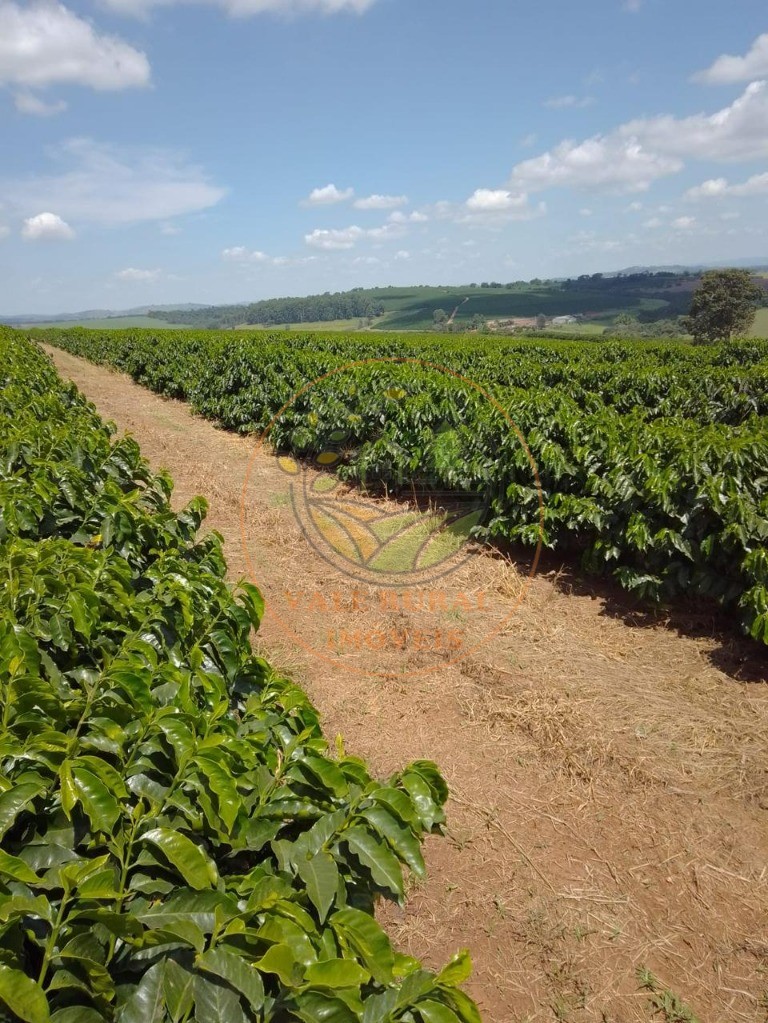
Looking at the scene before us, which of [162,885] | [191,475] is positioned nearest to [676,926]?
[162,885]

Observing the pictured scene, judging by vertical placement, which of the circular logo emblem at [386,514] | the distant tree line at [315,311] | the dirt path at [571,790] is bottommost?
the dirt path at [571,790]

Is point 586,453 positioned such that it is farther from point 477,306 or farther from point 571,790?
point 477,306

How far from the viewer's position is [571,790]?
3697 millimetres

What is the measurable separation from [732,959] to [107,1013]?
2.85 meters

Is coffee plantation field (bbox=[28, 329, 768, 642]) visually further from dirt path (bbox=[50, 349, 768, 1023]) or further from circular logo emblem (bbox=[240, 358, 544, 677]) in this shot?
dirt path (bbox=[50, 349, 768, 1023])

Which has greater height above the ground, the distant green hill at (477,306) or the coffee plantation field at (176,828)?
the distant green hill at (477,306)

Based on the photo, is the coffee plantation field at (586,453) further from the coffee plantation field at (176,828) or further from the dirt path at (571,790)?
the coffee plantation field at (176,828)

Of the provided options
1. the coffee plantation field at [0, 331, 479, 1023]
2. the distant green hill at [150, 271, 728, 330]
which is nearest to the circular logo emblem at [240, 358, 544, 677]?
the coffee plantation field at [0, 331, 479, 1023]

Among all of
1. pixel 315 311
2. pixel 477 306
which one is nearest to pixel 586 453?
pixel 315 311

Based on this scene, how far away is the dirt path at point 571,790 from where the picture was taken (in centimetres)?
273

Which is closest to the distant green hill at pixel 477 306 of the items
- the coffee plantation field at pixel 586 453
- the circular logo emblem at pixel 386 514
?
the coffee plantation field at pixel 586 453

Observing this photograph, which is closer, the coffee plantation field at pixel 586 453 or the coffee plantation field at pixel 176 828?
the coffee plantation field at pixel 176 828

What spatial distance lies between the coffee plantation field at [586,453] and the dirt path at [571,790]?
64cm

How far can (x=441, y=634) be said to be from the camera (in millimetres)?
5418
